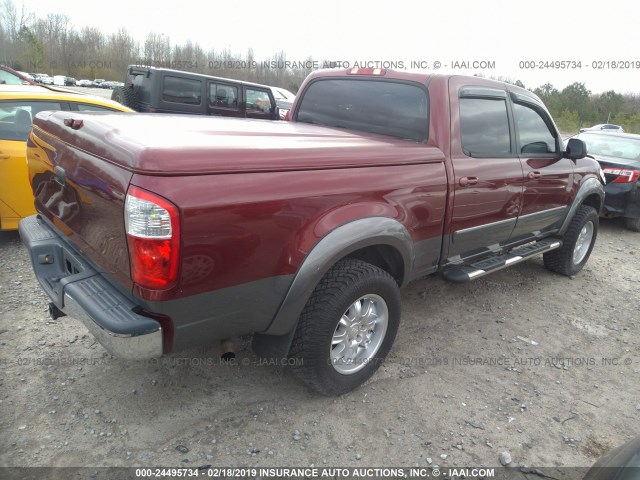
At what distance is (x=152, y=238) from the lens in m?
1.82

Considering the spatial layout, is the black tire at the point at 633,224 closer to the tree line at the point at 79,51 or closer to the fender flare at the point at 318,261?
the fender flare at the point at 318,261

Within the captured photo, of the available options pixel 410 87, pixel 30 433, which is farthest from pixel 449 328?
pixel 30 433

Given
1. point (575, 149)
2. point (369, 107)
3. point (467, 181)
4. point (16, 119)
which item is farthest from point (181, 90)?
point (467, 181)

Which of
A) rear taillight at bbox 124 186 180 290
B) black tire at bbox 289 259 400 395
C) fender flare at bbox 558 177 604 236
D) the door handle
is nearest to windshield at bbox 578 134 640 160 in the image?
fender flare at bbox 558 177 604 236

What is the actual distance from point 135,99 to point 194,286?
30.8 ft

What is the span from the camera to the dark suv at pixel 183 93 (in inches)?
379

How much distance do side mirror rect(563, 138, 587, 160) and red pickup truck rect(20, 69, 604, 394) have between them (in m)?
0.58

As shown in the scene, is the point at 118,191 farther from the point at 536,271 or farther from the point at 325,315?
the point at 536,271

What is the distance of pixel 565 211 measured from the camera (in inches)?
177

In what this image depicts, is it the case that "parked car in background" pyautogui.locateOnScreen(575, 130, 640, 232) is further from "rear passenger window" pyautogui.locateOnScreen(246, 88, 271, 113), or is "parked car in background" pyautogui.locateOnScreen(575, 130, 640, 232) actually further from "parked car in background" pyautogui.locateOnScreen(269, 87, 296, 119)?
"parked car in background" pyautogui.locateOnScreen(269, 87, 296, 119)

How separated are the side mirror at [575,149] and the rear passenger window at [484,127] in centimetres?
83

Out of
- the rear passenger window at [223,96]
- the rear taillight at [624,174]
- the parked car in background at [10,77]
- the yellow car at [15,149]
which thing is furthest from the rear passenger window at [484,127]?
the parked car in background at [10,77]

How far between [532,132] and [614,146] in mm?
5162

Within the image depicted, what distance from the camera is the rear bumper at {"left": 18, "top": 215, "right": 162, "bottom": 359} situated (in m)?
1.91
